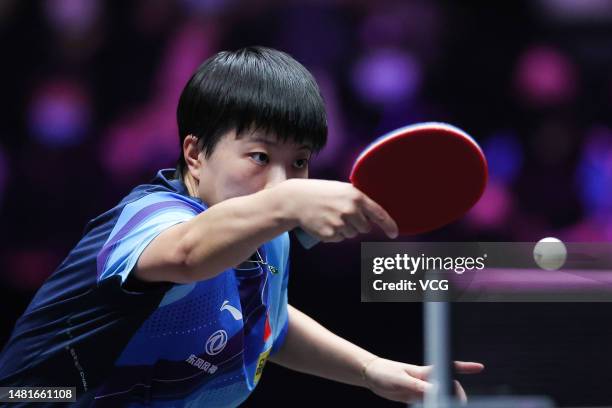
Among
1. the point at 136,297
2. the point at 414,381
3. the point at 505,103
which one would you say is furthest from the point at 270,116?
the point at 505,103

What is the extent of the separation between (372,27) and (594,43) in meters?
0.78

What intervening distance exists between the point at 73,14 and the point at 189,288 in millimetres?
1495

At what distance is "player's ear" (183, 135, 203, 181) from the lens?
80.6 inches

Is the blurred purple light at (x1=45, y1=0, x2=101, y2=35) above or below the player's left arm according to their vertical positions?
above

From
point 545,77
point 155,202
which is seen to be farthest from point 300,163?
point 545,77

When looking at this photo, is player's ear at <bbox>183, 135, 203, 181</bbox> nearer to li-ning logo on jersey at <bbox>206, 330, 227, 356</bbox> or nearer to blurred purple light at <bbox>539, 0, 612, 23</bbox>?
li-ning logo on jersey at <bbox>206, 330, 227, 356</bbox>

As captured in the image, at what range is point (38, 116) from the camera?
9.87ft

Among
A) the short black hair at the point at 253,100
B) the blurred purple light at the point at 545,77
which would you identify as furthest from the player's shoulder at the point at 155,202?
the blurred purple light at the point at 545,77

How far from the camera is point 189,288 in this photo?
1.88m

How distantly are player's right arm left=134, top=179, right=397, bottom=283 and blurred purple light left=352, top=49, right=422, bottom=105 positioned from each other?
1612 mm

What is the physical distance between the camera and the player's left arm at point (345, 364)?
2.12 m

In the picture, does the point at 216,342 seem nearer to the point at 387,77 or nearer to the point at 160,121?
the point at 160,121

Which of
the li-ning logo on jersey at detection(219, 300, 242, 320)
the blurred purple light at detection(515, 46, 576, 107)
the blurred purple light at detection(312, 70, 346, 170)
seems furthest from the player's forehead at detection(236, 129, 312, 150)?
the blurred purple light at detection(515, 46, 576, 107)

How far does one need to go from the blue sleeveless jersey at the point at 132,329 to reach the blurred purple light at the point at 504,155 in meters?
1.31
